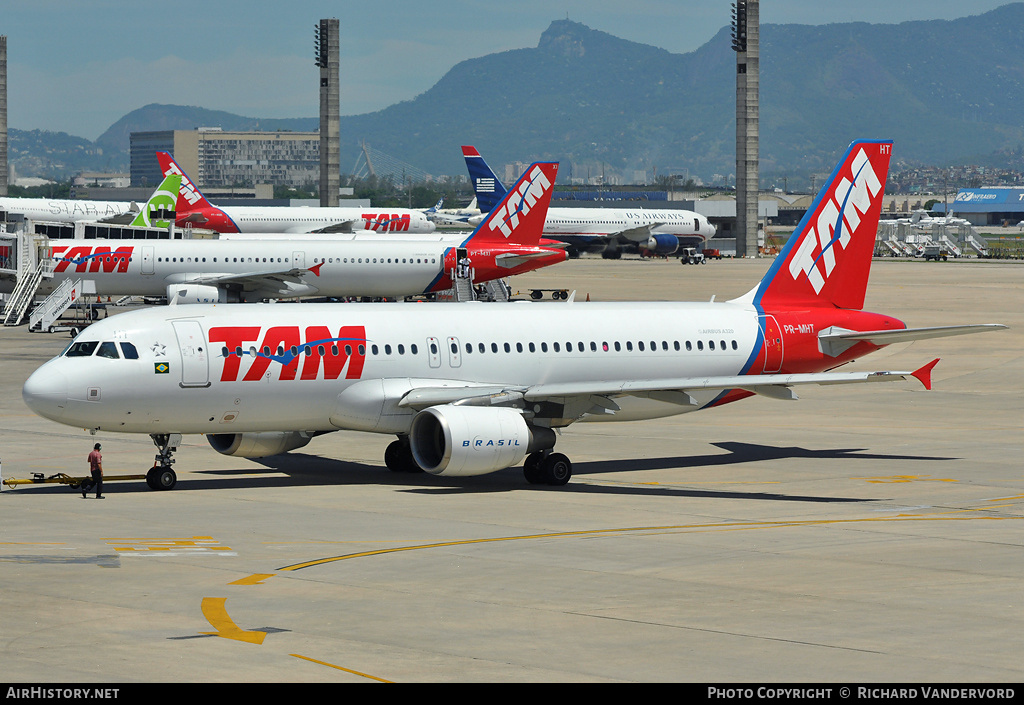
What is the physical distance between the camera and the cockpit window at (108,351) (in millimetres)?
32094

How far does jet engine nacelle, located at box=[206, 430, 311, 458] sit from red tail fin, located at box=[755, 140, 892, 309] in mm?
14401

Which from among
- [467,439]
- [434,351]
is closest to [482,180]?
[434,351]

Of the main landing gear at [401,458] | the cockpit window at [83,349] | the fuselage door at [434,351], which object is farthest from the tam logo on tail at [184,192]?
the cockpit window at [83,349]

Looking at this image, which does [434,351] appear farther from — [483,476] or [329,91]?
[329,91]

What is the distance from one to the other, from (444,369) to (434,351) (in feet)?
1.71

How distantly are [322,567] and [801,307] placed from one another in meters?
21.2

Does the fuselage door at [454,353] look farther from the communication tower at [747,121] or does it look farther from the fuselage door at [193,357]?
the communication tower at [747,121]

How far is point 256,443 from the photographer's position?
34.9 m

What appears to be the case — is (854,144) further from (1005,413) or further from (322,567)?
(322,567)

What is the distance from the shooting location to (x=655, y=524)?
2902 cm

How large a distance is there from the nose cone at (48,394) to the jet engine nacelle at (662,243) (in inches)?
5552

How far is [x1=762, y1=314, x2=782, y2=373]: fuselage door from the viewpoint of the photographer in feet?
130
